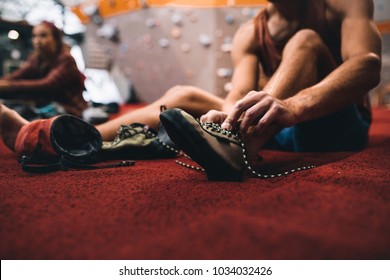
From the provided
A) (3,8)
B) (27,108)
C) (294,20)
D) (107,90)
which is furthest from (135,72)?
(294,20)

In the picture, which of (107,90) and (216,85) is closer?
(216,85)

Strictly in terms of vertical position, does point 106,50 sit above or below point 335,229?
below

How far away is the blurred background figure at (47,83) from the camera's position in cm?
193

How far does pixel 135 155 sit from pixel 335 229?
0.78 m

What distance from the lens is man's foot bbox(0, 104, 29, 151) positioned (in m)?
1.10

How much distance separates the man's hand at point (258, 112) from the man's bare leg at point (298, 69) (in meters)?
0.06

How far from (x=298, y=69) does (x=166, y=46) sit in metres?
3.59

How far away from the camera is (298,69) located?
93 centimetres

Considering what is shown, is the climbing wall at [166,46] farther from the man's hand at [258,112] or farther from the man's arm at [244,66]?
the man's hand at [258,112]

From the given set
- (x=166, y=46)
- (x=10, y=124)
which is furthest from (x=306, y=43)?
(x=166, y=46)

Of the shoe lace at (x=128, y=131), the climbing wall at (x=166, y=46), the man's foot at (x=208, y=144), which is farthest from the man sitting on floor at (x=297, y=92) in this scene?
the climbing wall at (x=166, y=46)

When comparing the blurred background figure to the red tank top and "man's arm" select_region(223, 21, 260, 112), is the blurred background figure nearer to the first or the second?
"man's arm" select_region(223, 21, 260, 112)

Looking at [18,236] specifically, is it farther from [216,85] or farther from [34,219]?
[216,85]

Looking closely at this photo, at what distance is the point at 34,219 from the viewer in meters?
0.54
